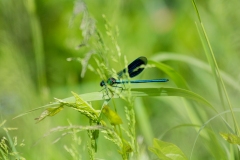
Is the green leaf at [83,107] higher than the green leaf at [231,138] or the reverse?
higher

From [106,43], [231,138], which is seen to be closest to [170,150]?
[231,138]

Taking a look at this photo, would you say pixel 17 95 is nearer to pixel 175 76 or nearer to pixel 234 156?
pixel 175 76

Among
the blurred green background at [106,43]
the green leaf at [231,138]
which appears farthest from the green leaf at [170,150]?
the blurred green background at [106,43]

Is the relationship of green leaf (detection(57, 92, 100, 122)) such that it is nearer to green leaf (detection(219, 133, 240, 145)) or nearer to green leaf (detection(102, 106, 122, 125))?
green leaf (detection(102, 106, 122, 125))

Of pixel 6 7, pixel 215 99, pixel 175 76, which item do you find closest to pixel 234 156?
pixel 175 76

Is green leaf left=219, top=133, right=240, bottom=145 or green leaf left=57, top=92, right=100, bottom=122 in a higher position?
green leaf left=57, top=92, right=100, bottom=122

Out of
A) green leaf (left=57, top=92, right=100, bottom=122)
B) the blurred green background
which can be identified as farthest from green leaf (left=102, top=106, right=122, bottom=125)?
the blurred green background

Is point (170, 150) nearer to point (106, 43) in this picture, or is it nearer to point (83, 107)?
point (83, 107)

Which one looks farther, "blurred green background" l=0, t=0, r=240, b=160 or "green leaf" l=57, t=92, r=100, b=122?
"blurred green background" l=0, t=0, r=240, b=160

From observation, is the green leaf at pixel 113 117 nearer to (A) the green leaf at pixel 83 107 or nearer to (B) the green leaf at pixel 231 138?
(A) the green leaf at pixel 83 107
